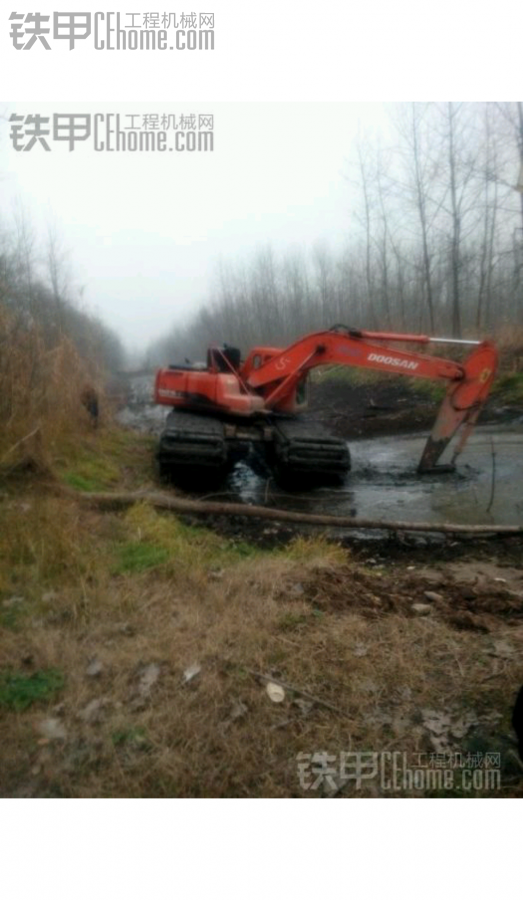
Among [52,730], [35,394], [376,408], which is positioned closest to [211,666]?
[52,730]

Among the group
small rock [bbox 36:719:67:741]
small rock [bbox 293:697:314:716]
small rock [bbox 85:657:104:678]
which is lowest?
small rock [bbox 36:719:67:741]

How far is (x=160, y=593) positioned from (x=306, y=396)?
603 centimetres

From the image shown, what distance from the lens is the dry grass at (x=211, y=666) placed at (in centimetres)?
286

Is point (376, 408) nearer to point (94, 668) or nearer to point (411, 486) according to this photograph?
point (411, 486)

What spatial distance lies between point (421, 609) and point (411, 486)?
475 centimetres

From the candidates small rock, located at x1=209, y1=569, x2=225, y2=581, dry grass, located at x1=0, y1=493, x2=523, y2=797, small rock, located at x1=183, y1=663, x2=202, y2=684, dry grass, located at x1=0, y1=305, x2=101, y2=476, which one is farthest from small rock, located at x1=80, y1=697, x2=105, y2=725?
dry grass, located at x1=0, y1=305, x2=101, y2=476

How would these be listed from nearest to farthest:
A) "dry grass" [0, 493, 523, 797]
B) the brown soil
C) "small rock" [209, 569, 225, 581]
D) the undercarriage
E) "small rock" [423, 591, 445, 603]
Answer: "dry grass" [0, 493, 523, 797] < "small rock" [423, 591, 445, 603] < "small rock" [209, 569, 225, 581] < the undercarriage < the brown soil

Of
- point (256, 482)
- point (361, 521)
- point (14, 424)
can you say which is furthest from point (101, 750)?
point (256, 482)

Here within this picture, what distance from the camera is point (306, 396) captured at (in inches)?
403

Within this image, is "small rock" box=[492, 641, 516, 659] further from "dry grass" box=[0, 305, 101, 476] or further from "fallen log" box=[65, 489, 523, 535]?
"dry grass" box=[0, 305, 101, 476]

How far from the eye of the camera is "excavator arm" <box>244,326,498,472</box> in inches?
361

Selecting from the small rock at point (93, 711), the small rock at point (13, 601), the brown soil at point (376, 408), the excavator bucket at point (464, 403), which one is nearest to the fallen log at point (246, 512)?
the small rock at point (13, 601)

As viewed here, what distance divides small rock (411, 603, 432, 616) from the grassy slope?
0.27ft

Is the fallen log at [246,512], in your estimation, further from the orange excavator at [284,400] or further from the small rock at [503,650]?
the small rock at [503,650]
